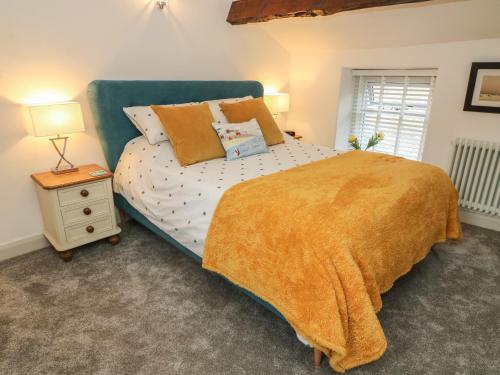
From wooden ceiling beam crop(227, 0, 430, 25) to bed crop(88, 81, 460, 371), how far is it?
895 millimetres

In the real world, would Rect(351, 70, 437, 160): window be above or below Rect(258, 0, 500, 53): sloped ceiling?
below

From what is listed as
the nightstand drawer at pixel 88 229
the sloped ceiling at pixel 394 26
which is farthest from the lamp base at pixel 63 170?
the sloped ceiling at pixel 394 26

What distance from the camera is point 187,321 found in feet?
5.86

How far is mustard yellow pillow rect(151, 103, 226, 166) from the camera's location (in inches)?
92.2

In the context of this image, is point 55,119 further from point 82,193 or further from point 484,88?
point 484,88

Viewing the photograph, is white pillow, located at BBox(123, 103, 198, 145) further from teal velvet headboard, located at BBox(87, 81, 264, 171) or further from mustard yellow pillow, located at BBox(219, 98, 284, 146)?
mustard yellow pillow, located at BBox(219, 98, 284, 146)

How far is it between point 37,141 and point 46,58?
60cm

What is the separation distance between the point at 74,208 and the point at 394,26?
3.12m

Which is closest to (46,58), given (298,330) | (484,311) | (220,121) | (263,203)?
(220,121)

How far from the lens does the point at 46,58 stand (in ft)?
7.62

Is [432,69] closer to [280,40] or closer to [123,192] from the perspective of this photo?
[280,40]

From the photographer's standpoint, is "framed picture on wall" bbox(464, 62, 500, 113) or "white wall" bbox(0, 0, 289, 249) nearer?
"white wall" bbox(0, 0, 289, 249)

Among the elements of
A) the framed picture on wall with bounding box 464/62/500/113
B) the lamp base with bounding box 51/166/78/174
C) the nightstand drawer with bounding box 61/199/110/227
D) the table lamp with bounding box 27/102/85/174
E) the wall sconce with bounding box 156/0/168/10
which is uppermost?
the wall sconce with bounding box 156/0/168/10

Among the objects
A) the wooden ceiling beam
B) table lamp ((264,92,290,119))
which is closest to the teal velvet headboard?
the wooden ceiling beam
